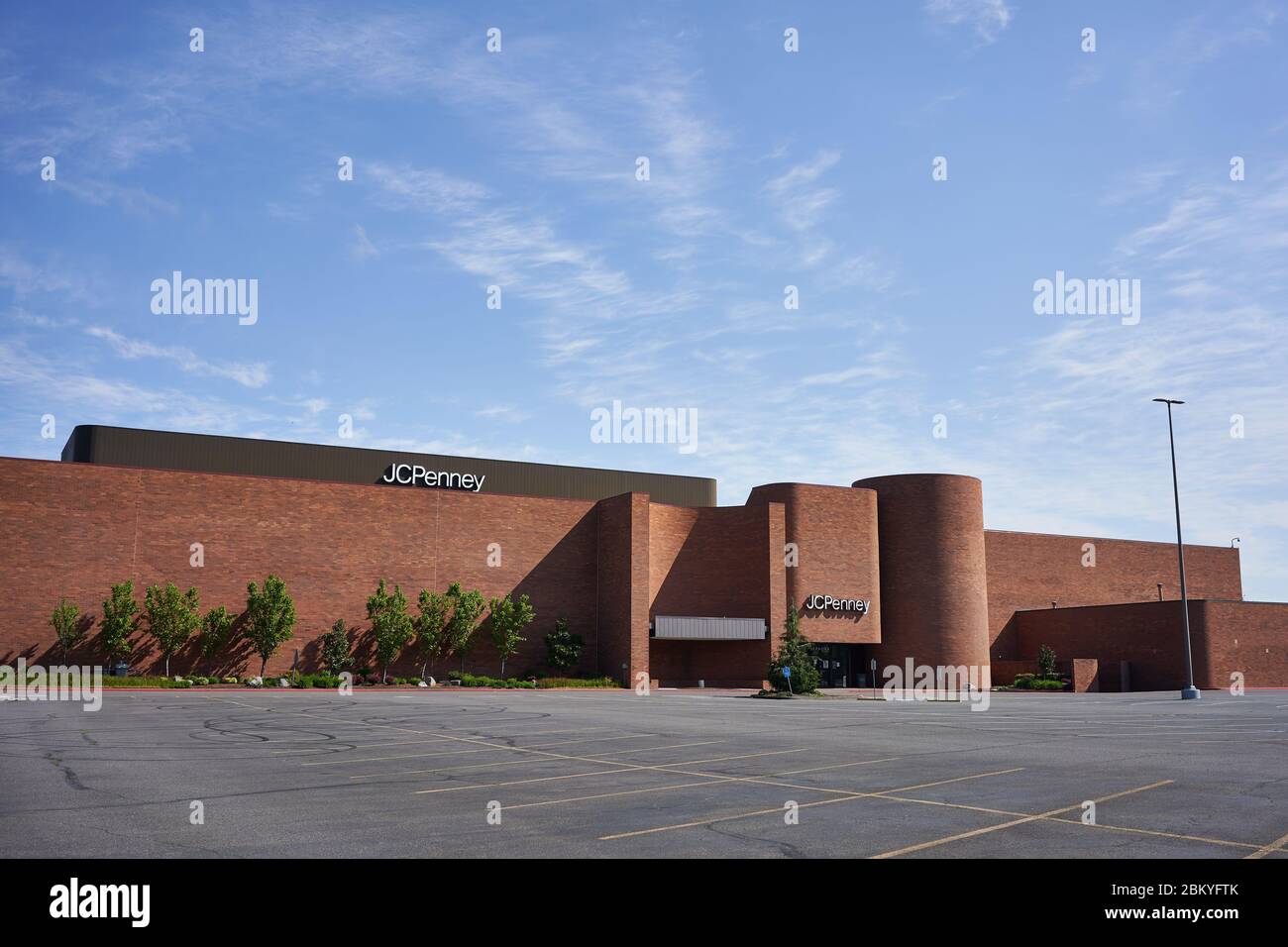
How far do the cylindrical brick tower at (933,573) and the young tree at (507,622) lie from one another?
22.0 m

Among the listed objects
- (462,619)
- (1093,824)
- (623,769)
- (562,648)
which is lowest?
(562,648)

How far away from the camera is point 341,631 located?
49.8 meters

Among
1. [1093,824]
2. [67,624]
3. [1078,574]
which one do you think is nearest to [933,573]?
[1078,574]

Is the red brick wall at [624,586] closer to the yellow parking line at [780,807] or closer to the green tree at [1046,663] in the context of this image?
the green tree at [1046,663]

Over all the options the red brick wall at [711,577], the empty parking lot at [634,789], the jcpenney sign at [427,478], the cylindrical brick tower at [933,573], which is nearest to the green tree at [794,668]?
the red brick wall at [711,577]

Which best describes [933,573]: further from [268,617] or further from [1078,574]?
[268,617]

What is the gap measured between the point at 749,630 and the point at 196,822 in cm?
4791

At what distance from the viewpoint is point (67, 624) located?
4388cm

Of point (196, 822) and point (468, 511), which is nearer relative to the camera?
point (196, 822)

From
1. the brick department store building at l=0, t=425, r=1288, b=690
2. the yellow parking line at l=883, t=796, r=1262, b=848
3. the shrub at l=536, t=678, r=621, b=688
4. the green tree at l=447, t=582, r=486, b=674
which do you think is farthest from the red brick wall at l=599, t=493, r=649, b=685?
the yellow parking line at l=883, t=796, r=1262, b=848

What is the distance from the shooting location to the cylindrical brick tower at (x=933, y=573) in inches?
2322

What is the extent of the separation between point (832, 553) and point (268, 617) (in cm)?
3084
